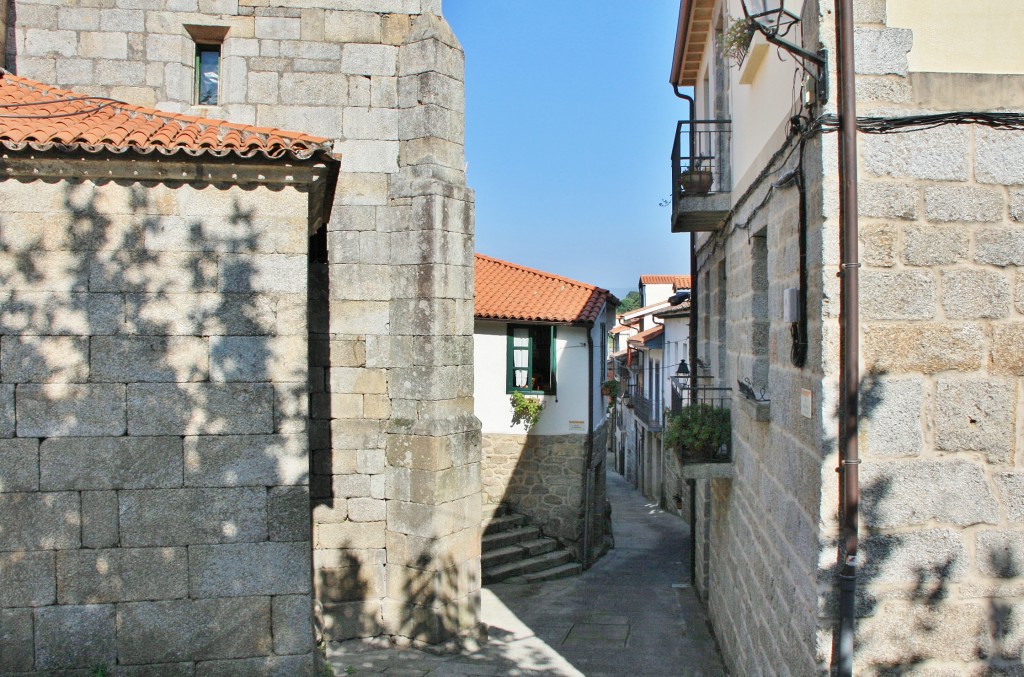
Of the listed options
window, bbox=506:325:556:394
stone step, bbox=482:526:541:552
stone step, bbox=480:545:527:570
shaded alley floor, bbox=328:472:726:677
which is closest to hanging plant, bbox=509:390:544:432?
window, bbox=506:325:556:394

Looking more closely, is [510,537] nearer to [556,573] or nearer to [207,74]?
[556,573]

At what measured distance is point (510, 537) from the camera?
13586mm

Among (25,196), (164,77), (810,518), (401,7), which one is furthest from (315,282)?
(810,518)

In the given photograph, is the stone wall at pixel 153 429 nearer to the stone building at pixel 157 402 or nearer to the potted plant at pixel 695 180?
the stone building at pixel 157 402

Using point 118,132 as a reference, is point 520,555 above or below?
below

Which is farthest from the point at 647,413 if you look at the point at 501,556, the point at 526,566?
the point at 501,556

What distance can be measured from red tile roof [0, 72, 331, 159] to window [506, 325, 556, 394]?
9.55 metres

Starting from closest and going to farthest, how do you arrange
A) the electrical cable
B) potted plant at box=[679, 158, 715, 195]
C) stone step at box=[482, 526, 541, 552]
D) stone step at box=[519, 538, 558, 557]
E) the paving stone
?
Result: the electrical cable < the paving stone < potted plant at box=[679, 158, 715, 195] < stone step at box=[482, 526, 541, 552] < stone step at box=[519, 538, 558, 557]

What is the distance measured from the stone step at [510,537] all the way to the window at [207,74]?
8055mm

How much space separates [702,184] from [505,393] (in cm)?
676

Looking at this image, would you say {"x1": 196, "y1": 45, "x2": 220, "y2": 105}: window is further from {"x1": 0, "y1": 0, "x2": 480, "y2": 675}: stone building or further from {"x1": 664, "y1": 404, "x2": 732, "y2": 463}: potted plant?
{"x1": 664, "y1": 404, "x2": 732, "y2": 463}: potted plant

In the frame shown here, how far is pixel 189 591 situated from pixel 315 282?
398 cm

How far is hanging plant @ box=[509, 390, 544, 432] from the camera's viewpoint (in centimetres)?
1430

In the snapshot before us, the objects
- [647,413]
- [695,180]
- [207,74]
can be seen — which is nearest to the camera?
[207,74]
